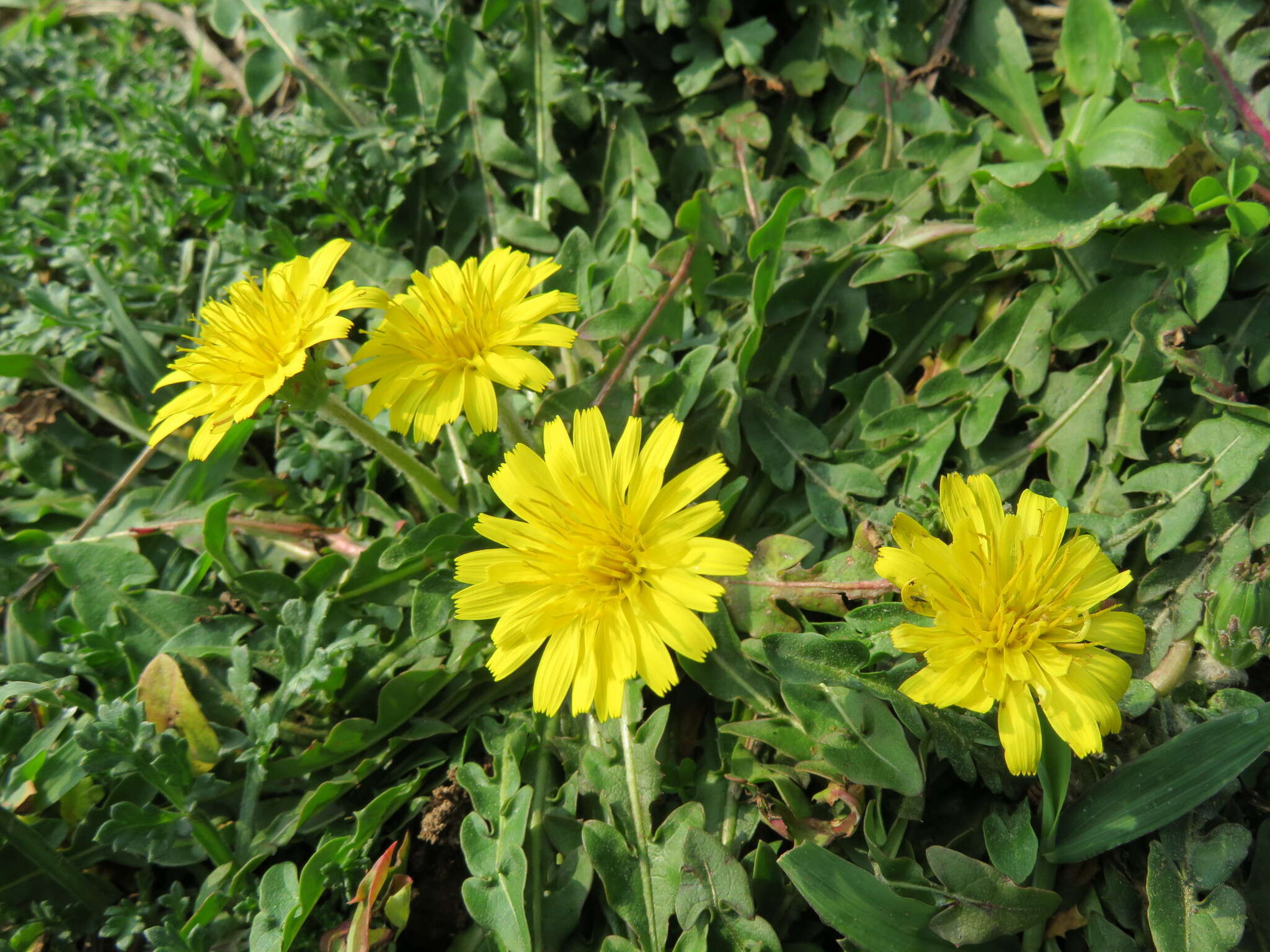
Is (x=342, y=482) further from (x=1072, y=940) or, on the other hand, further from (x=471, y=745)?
(x=1072, y=940)

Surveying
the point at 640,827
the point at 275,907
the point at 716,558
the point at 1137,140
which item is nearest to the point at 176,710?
the point at 275,907

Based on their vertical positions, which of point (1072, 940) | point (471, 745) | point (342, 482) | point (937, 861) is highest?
point (342, 482)

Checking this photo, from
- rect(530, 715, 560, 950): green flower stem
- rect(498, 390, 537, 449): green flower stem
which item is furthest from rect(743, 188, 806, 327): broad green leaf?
rect(530, 715, 560, 950): green flower stem

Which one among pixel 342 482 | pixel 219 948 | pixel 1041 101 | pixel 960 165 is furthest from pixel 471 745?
pixel 1041 101

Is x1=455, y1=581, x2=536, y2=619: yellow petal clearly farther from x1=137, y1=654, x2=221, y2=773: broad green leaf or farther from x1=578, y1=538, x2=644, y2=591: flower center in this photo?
x1=137, y1=654, x2=221, y2=773: broad green leaf

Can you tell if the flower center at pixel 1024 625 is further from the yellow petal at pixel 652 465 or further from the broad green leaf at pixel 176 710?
the broad green leaf at pixel 176 710

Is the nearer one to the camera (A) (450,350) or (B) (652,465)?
(B) (652,465)

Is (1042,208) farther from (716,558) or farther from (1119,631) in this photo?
(716,558)
